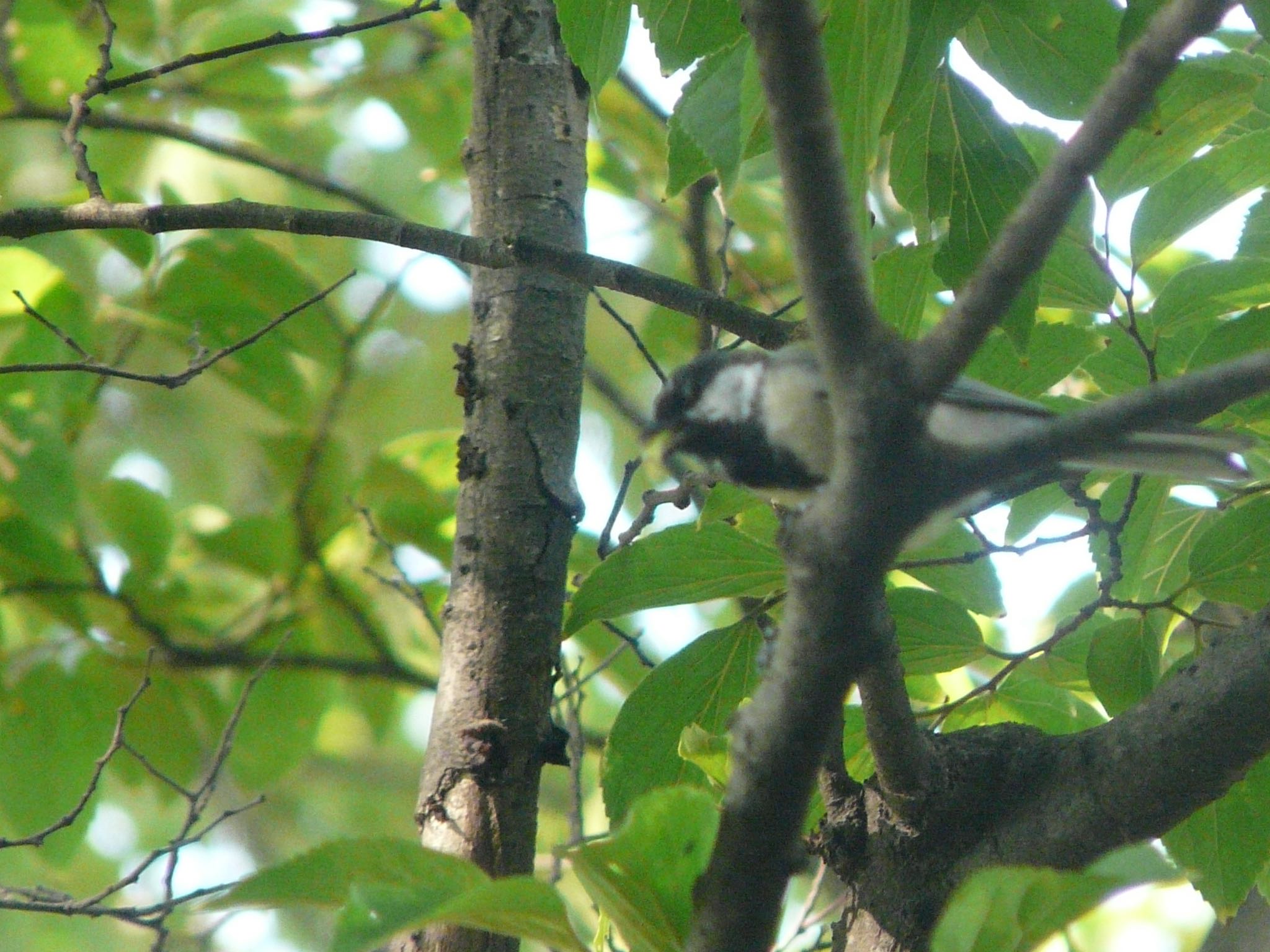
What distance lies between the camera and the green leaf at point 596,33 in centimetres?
191

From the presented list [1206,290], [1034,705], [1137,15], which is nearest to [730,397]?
[1034,705]

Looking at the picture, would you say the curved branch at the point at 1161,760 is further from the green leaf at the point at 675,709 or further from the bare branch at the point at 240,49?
the bare branch at the point at 240,49

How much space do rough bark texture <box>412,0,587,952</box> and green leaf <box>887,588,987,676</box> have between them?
2.29 ft

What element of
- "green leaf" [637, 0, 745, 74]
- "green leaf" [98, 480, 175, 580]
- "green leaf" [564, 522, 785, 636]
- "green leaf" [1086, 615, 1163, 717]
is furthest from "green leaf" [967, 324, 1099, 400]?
"green leaf" [98, 480, 175, 580]

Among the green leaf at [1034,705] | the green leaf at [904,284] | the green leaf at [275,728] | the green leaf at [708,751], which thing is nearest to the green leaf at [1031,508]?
the green leaf at [1034,705]

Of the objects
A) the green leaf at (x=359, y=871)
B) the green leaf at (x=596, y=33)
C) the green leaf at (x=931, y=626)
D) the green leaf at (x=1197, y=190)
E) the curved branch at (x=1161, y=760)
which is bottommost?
the green leaf at (x=359, y=871)

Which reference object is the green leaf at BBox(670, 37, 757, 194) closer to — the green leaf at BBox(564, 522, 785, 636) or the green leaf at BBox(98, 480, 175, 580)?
the green leaf at BBox(564, 522, 785, 636)

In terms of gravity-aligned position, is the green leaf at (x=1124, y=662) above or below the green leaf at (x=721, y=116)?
below

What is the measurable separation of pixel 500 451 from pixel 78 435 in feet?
7.81

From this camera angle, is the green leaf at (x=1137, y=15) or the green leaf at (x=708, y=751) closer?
the green leaf at (x=1137, y=15)

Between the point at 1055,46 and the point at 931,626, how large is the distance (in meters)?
1.12

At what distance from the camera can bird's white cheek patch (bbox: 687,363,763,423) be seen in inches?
126

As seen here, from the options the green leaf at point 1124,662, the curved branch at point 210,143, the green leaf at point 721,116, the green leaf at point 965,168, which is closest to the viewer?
the green leaf at point 721,116

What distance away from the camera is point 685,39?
78.5 inches
